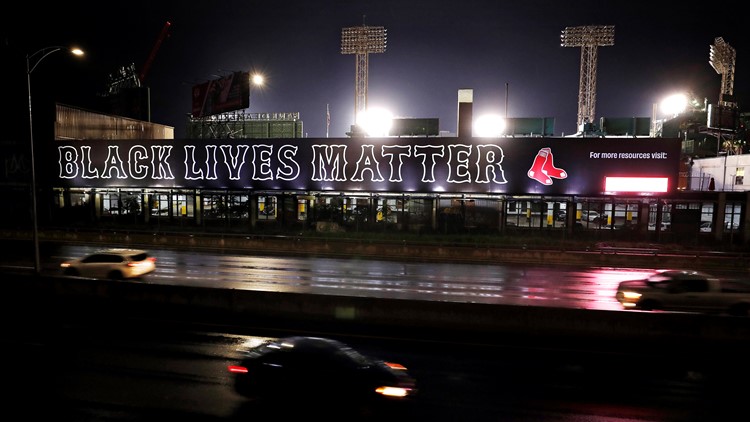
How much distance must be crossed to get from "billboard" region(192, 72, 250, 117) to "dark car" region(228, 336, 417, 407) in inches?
1549

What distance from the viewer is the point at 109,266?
20.3 metres

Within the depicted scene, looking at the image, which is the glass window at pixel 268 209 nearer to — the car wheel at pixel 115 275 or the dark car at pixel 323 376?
the car wheel at pixel 115 275

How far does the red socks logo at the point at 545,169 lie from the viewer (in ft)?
110

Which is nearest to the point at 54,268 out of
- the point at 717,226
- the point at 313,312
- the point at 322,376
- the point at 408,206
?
the point at 313,312

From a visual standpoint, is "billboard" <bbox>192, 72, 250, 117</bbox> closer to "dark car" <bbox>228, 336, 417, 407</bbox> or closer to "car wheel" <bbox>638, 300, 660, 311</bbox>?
"car wheel" <bbox>638, 300, 660, 311</bbox>

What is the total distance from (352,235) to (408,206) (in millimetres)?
5728

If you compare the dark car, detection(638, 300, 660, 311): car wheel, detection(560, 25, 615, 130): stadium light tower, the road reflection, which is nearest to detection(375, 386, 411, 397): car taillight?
the dark car

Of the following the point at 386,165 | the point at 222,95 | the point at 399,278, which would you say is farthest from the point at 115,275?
the point at 222,95

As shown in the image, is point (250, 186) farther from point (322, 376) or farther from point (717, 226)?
point (717, 226)

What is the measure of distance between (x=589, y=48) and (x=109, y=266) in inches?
2732

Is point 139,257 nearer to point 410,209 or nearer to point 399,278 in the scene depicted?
point 399,278

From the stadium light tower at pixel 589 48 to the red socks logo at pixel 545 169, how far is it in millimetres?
34068

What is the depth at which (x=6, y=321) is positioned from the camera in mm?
14398

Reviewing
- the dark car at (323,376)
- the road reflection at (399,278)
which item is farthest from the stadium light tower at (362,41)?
the dark car at (323,376)
